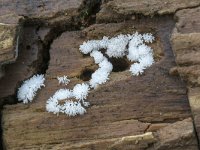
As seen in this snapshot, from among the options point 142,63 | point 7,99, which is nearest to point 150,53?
point 142,63

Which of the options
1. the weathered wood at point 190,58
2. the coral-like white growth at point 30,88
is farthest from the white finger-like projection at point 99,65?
the weathered wood at point 190,58

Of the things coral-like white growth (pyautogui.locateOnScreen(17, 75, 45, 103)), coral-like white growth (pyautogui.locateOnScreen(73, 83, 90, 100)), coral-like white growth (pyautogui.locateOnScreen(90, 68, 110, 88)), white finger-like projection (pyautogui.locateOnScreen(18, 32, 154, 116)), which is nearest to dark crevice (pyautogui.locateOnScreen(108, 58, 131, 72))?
white finger-like projection (pyautogui.locateOnScreen(18, 32, 154, 116))

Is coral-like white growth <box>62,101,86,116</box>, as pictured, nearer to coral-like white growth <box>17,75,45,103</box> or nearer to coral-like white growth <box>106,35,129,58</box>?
coral-like white growth <box>17,75,45,103</box>

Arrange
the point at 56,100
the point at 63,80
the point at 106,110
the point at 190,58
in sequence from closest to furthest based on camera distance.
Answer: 1. the point at 190,58
2. the point at 106,110
3. the point at 56,100
4. the point at 63,80

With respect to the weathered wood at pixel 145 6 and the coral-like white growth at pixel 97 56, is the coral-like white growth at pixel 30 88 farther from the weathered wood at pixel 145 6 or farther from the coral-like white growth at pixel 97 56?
the weathered wood at pixel 145 6

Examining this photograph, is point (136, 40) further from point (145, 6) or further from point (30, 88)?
point (30, 88)

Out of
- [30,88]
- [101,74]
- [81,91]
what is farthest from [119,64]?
[30,88]

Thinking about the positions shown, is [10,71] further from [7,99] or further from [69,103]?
[69,103]
